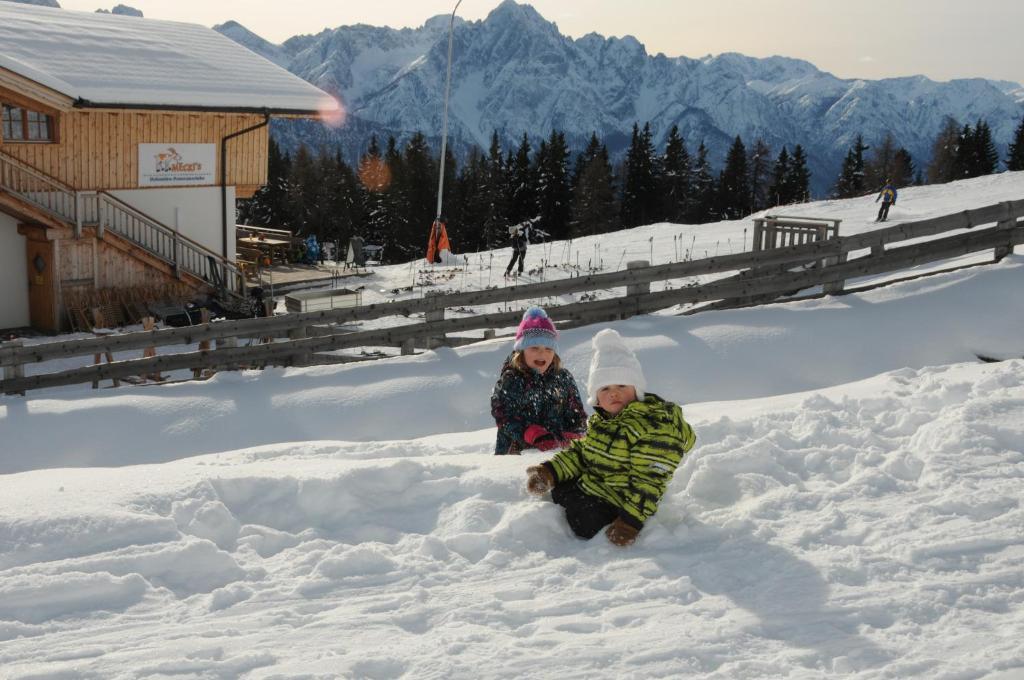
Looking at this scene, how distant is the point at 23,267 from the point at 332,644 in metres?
18.6

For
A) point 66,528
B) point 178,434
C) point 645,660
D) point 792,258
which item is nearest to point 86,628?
point 66,528

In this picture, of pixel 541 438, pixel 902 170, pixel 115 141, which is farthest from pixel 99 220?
pixel 902 170

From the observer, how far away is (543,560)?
16.9 ft

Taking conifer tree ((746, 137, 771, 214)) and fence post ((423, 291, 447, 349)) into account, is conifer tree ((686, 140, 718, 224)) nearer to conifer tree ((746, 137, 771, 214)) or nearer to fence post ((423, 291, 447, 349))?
conifer tree ((746, 137, 771, 214))

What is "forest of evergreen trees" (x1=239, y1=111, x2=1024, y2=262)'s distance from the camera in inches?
2734

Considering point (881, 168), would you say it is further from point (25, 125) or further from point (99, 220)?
point (25, 125)

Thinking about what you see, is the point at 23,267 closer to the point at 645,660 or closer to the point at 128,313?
the point at 128,313

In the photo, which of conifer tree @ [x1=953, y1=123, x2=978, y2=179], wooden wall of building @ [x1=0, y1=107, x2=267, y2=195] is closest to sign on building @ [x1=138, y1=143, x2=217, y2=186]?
wooden wall of building @ [x1=0, y1=107, x2=267, y2=195]

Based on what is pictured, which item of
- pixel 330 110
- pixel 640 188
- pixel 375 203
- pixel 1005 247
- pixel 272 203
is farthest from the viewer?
pixel 640 188

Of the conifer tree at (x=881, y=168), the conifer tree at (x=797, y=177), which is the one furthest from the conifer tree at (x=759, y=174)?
the conifer tree at (x=881, y=168)

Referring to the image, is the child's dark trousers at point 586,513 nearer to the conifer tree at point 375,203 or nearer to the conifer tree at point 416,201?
the conifer tree at point 416,201

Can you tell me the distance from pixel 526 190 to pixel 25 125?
2011 inches

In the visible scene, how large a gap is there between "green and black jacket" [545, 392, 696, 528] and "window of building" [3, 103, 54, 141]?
18274 millimetres

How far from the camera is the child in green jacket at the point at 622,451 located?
5.31 metres
